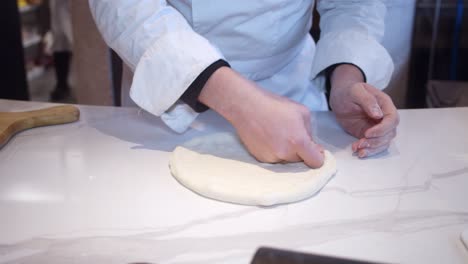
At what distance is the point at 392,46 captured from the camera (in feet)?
5.68

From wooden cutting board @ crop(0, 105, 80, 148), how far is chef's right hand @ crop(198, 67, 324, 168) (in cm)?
29

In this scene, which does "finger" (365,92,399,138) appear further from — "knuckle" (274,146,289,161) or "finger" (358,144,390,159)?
"knuckle" (274,146,289,161)

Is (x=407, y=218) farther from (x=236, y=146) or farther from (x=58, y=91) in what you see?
(x=58, y=91)

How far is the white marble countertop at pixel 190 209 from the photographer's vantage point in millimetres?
550

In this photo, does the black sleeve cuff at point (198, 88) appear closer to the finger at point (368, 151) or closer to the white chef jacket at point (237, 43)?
the white chef jacket at point (237, 43)

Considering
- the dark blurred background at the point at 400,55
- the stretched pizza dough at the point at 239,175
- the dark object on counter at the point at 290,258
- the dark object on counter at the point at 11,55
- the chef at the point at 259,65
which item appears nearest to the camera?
the dark object on counter at the point at 290,258

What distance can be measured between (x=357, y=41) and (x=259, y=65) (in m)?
0.20

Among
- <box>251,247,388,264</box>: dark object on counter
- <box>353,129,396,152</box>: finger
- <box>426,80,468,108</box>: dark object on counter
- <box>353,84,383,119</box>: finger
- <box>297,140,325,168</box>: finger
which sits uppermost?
<box>251,247,388,264</box>: dark object on counter

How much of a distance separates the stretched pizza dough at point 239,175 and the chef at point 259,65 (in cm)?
2

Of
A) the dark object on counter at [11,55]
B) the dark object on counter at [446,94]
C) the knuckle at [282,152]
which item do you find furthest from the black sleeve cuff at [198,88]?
the dark object on counter at [11,55]

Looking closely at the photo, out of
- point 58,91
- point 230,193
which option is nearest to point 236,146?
point 230,193

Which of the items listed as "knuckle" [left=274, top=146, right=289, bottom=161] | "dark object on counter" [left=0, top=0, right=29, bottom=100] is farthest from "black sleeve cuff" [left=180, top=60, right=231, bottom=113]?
"dark object on counter" [left=0, top=0, right=29, bottom=100]

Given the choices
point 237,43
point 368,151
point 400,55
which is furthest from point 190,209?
point 400,55

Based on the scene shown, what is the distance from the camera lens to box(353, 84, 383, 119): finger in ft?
2.77
